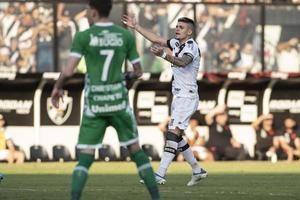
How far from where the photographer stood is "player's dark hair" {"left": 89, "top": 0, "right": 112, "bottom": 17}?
10.7 meters

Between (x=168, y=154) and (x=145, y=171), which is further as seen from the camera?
(x=168, y=154)

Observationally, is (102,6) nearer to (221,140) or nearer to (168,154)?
(168,154)

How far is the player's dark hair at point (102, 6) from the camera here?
35.1ft

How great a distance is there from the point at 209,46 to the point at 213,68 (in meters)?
0.56

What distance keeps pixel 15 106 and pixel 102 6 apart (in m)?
12.7

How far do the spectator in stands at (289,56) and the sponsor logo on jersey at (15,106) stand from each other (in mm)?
5951

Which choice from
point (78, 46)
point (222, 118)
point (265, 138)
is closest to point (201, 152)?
point (222, 118)

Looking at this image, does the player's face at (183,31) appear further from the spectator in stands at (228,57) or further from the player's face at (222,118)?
the spectator in stands at (228,57)

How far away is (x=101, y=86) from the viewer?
1082 cm

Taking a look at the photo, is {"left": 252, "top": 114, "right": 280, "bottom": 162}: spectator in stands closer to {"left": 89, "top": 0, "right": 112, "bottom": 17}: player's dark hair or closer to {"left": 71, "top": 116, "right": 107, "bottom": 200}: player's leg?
{"left": 71, "top": 116, "right": 107, "bottom": 200}: player's leg

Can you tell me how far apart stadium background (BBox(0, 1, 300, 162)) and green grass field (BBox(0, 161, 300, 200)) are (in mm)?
1637

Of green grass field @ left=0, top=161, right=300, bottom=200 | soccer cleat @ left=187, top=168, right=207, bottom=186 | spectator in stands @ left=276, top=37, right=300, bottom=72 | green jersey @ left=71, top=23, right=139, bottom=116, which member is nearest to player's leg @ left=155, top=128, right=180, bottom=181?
green grass field @ left=0, top=161, right=300, bottom=200

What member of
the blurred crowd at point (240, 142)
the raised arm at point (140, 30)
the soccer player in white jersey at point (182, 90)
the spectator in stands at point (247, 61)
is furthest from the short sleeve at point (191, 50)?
the spectator in stands at point (247, 61)

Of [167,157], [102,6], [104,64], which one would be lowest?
[167,157]
